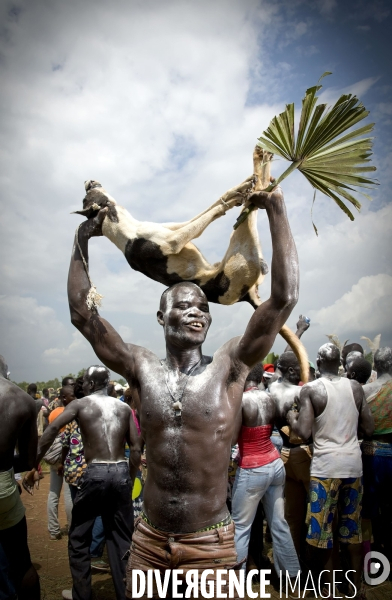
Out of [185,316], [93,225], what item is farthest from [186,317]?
[93,225]

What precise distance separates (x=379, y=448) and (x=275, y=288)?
3074 millimetres

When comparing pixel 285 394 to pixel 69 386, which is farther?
pixel 69 386

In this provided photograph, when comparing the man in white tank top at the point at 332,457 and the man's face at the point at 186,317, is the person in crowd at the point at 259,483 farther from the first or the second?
the man's face at the point at 186,317

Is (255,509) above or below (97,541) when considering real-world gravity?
above

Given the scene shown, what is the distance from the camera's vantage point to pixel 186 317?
8.09 feet

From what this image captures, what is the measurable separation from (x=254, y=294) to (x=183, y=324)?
614 millimetres

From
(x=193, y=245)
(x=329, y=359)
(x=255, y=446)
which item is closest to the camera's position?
(x=193, y=245)

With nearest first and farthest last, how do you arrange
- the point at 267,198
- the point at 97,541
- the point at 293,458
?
the point at 267,198, the point at 293,458, the point at 97,541

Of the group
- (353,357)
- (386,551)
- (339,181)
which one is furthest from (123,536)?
(339,181)

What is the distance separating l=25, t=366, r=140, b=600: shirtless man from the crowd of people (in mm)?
11

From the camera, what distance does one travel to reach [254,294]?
2.85 m

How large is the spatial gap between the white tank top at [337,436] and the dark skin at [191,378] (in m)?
2.16

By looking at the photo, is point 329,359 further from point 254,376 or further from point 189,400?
point 189,400

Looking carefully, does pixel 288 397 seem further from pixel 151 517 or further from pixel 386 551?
pixel 151 517
